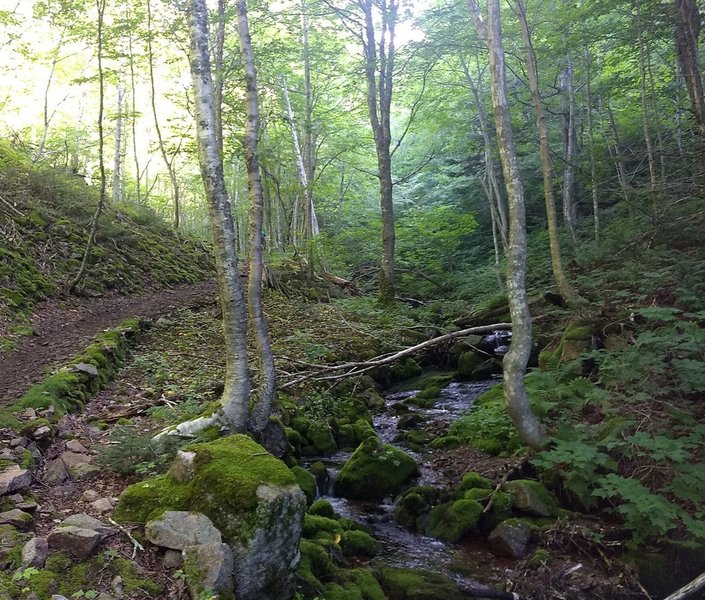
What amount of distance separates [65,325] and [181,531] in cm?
793

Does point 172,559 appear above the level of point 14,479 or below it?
below

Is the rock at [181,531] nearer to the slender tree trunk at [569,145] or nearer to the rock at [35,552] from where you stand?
the rock at [35,552]

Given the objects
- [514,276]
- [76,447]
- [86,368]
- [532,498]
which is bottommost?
[532,498]

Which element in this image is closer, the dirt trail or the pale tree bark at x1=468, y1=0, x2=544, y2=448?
the pale tree bark at x1=468, y1=0, x2=544, y2=448

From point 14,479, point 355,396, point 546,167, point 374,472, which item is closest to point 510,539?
point 374,472

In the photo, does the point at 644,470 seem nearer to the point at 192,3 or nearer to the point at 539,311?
the point at 539,311

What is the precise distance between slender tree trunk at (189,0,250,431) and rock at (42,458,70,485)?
1771mm

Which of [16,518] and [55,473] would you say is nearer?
[16,518]

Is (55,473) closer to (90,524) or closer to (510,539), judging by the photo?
(90,524)

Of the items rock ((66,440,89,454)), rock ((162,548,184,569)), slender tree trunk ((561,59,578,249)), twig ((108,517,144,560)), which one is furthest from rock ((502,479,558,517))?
slender tree trunk ((561,59,578,249))

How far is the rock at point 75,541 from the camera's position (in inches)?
135

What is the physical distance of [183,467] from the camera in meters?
4.32

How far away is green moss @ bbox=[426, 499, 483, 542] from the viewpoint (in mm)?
6184

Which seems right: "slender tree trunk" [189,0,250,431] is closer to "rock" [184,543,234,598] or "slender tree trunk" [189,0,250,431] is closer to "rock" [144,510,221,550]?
"rock" [144,510,221,550]
